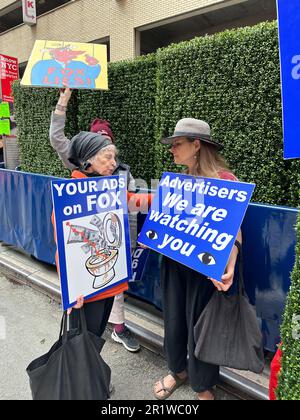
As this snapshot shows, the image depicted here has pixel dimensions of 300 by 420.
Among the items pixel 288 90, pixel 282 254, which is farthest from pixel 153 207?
pixel 288 90

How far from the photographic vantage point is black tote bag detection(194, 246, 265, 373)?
6.18 ft

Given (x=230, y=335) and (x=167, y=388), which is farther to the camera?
(x=167, y=388)

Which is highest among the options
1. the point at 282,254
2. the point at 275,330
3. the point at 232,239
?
the point at 232,239

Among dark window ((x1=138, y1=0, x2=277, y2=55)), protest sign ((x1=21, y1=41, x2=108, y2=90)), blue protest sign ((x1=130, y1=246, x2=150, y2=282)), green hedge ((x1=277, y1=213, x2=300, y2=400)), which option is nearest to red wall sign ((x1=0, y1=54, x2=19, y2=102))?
dark window ((x1=138, y1=0, x2=277, y2=55))

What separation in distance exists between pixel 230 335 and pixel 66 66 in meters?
Result: 2.83

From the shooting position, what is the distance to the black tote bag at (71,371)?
5.91 feet

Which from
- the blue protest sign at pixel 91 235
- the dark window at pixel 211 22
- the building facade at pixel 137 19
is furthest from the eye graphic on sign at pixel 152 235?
the dark window at pixel 211 22

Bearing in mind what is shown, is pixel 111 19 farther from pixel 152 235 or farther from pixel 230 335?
pixel 230 335

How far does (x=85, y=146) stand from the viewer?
218 cm

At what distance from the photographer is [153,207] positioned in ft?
7.56

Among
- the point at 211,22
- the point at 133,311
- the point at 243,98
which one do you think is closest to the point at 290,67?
the point at 243,98

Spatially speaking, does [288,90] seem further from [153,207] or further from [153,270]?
[153,270]
